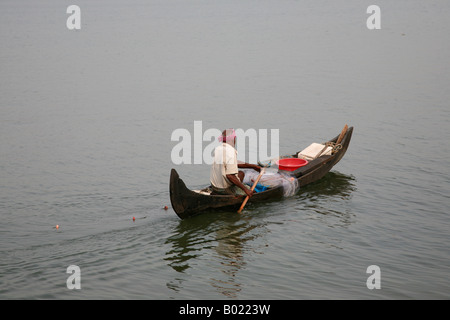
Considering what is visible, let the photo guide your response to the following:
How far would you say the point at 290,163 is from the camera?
10.8 meters

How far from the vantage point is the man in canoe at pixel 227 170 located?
8758mm

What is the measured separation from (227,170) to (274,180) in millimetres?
1369

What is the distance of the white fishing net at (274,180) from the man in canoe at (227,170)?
20.4 inches

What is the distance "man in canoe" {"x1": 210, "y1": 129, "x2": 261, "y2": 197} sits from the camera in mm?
8758

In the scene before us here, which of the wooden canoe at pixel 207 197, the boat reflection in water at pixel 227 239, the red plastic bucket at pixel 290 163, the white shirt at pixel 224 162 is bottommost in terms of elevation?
the boat reflection in water at pixel 227 239

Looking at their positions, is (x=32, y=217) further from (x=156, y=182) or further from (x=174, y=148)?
(x=174, y=148)

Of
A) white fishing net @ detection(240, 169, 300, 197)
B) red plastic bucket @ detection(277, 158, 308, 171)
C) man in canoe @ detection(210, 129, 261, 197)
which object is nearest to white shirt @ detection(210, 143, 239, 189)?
man in canoe @ detection(210, 129, 261, 197)

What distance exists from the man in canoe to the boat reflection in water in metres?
0.42

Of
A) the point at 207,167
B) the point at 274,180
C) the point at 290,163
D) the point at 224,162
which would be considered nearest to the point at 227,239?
the point at 224,162

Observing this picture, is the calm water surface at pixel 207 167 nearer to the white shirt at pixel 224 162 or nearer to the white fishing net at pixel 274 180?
the white fishing net at pixel 274 180

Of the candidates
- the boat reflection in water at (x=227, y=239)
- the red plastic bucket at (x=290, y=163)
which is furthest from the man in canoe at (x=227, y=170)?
the red plastic bucket at (x=290, y=163)

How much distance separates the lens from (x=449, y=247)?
845 cm

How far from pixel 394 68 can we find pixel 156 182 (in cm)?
1248
